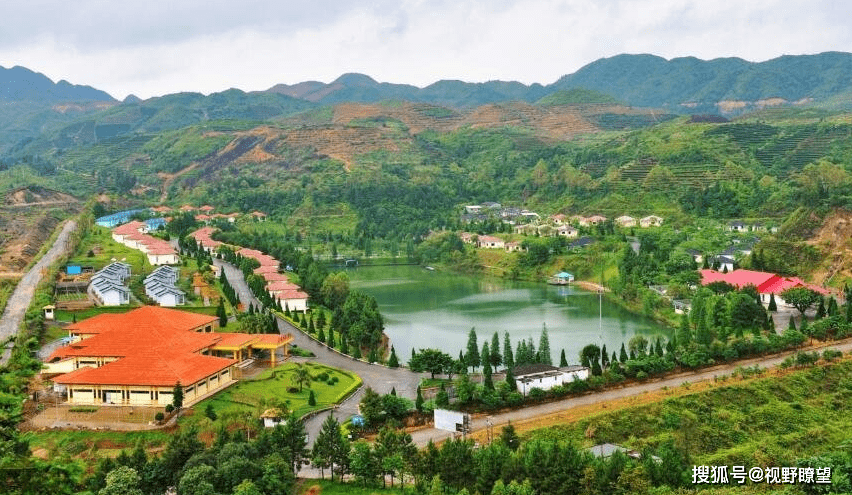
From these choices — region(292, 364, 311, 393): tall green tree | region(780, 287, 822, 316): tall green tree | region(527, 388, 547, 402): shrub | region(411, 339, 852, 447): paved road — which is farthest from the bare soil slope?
region(292, 364, 311, 393): tall green tree

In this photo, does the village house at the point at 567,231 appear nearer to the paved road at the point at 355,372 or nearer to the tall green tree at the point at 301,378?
the paved road at the point at 355,372

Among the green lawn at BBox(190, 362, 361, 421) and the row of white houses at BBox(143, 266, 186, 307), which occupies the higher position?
the row of white houses at BBox(143, 266, 186, 307)

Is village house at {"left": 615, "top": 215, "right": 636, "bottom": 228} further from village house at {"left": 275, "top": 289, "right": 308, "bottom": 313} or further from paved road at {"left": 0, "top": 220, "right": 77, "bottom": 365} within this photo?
paved road at {"left": 0, "top": 220, "right": 77, "bottom": 365}

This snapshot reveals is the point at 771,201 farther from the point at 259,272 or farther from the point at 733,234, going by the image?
the point at 259,272

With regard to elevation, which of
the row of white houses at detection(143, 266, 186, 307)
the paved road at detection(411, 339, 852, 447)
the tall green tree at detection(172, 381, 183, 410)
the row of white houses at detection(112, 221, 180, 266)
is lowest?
the paved road at detection(411, 339, 852, 447)

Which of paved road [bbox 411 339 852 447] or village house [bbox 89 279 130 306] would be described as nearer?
paved road [bbox 411 339 852 447]

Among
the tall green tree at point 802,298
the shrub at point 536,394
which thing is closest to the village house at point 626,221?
the tall green tree at point 802,298

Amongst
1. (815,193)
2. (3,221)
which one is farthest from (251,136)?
(815,193)
